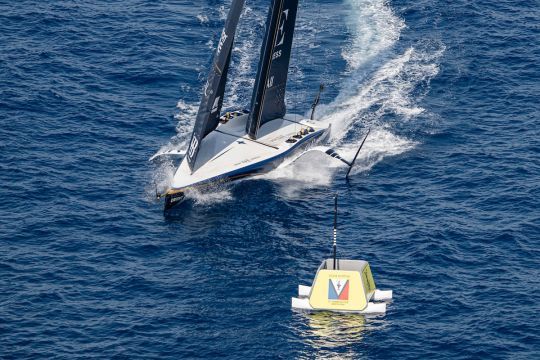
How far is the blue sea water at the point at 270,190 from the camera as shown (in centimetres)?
12644

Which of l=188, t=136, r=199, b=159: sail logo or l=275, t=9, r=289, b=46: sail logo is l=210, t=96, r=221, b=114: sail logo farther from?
l=275, t=9, r=289, b=46: sail logo

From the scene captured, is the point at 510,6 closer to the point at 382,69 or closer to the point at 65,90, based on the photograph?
the point at 382,69

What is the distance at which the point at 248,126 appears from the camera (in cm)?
16188

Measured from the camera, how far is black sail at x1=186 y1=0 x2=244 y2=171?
153 meters

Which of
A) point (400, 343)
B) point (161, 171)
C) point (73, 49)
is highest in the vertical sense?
point (73, 49)

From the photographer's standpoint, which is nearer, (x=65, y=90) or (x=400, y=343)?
(x=400, y=343)

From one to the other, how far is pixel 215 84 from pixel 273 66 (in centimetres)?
992

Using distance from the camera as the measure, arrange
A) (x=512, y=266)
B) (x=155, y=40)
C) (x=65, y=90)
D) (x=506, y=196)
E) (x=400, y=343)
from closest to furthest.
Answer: (x=400, y=343), (x=512, y=266), (x=506, y=196), (x=65, y=90), (x=155, y=40)

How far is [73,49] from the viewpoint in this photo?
181m

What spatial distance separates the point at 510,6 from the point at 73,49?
62975mm

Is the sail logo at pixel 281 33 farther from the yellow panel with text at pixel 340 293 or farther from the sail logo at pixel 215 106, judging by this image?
the yellow panel with text at pixel 340 293

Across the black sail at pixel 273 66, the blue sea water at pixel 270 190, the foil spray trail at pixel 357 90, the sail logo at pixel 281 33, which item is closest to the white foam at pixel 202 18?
the blue sea water at pixel 270 190

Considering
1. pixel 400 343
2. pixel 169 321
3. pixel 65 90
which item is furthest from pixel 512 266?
pixel 65 90

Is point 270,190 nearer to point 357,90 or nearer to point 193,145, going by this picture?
point 193,145
